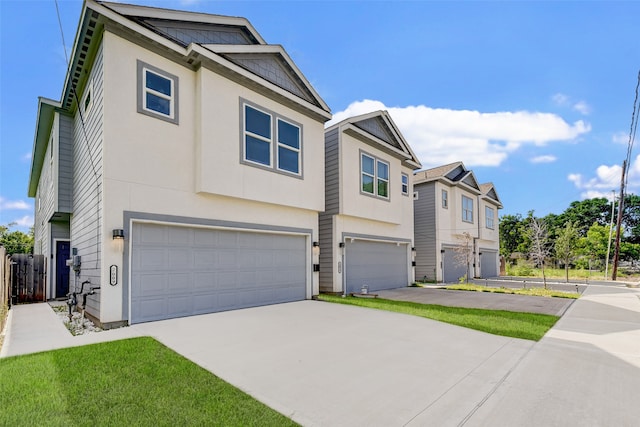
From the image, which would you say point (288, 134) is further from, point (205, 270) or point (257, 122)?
point (205, 270)

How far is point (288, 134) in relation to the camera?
34.0ft

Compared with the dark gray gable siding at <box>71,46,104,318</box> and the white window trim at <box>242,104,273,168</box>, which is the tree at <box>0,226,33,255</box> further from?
the white window trim at <box>242,104,273,168</box>

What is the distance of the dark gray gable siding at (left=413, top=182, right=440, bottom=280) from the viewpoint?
18750 mm

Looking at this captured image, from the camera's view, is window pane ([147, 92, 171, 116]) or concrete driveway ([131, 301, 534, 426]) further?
window pane ([147, 92, 171, 116])

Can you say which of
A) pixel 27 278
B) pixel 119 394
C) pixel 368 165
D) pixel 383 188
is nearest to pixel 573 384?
pixel 119 394

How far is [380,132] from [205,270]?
9.42 m

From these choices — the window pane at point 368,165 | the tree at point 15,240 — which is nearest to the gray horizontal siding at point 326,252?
the window pane at point 368,165

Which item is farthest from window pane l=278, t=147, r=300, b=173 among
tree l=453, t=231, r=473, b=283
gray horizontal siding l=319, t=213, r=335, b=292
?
tree l=453, t=231, r=473, b=283

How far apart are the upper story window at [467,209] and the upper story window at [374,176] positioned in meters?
8.73

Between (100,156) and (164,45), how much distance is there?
276cm

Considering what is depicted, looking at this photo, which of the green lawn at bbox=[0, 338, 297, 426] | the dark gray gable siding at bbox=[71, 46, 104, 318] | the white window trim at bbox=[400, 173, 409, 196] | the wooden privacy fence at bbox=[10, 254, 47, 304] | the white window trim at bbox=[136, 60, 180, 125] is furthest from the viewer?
the white window trim at bbox=[400, 173, 409, 196]

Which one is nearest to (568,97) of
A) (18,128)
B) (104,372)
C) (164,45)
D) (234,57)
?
(234,57)

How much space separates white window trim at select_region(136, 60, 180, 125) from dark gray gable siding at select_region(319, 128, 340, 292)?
5.99 m

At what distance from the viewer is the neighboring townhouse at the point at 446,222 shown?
18.8 m
